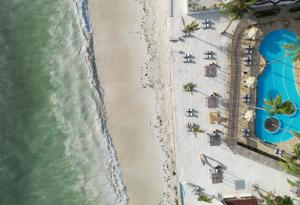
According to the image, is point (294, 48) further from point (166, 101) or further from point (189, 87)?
point (166, 101)

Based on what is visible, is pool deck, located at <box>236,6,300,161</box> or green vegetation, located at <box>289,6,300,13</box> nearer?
green vegetation, located at <box>289,6,300,13</box>

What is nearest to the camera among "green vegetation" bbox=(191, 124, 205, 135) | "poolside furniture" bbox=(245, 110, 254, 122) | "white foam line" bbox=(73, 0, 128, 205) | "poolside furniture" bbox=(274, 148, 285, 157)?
"white foam line" bbox=(73, 0, 128, 205)

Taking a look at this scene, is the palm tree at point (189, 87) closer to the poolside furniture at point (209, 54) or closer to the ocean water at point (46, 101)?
the poolside furniture at point (209, 54)

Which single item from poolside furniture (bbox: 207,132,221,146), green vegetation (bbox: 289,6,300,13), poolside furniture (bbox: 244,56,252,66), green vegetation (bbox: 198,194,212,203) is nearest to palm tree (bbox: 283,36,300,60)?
green vegetation (bbox: 289,6,300,13)

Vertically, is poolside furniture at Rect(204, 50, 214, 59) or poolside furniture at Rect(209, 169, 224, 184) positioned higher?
poolside furniture at Rect(204, 50, 214, 59)

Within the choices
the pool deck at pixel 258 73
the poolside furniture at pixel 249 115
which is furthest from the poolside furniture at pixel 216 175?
the poolside furniture at pixel 249 115

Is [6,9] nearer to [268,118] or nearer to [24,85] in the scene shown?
[24,85]

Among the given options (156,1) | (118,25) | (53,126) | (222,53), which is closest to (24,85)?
(53,126)

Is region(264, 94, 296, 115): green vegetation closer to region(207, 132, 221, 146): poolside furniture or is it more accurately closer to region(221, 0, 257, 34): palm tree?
region(207, 132, 221, 146): poolside furniture

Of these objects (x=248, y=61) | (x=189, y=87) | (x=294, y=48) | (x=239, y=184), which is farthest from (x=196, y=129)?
(x=294, y=48)

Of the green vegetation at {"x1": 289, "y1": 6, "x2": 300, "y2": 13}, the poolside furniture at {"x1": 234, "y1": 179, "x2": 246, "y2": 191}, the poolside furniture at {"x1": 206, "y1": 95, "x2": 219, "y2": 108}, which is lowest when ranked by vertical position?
the poolside furniture at {"x1": 234, "y1": 179, "x2": 246, "y2": 191}
